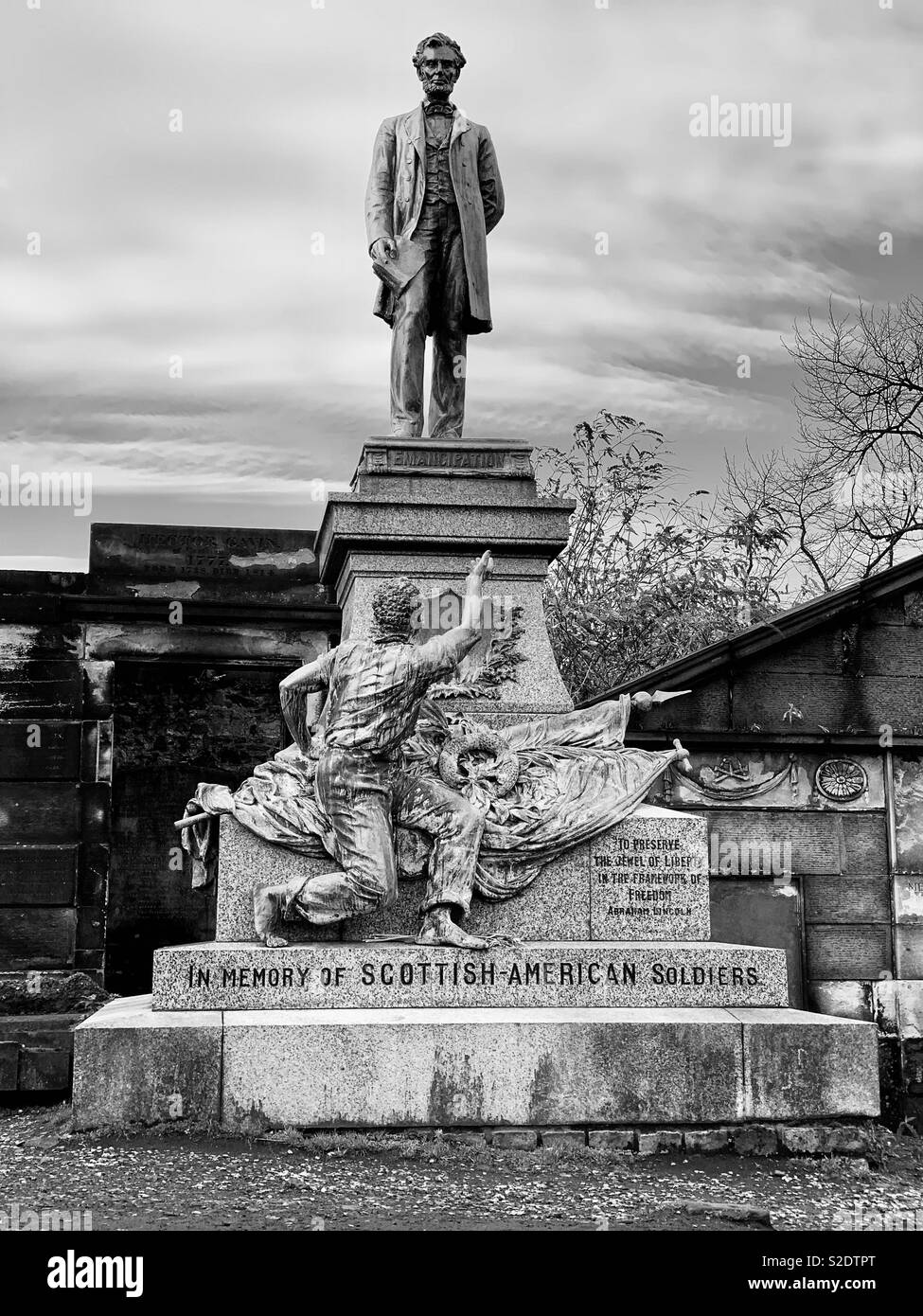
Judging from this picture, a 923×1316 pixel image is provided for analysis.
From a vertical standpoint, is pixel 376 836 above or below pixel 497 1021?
above

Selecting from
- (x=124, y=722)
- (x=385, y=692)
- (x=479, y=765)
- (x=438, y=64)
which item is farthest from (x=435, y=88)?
(x=124, y=722)

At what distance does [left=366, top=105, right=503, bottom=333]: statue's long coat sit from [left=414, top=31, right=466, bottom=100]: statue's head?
17cm

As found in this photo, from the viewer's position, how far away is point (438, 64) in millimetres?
9836

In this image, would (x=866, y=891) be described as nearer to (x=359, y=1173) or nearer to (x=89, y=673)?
(x=89, y=673)

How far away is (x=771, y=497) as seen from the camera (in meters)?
20.9

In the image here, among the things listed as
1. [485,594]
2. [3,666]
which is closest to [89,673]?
[3,666]

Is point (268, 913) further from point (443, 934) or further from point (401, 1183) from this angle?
point (401, 1183)

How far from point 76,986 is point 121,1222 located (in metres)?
7.13

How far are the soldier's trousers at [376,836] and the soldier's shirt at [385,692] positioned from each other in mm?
92

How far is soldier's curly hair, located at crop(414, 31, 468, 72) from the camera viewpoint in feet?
32.3

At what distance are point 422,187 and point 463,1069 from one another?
567 centimetres

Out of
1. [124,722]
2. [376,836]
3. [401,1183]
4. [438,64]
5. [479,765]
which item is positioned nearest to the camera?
[401,1183]

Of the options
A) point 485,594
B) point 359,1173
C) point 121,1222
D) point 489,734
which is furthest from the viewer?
point 485,594

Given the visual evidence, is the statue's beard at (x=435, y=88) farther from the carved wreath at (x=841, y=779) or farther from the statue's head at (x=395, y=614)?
the carved wreath at (x=841, y=779)
